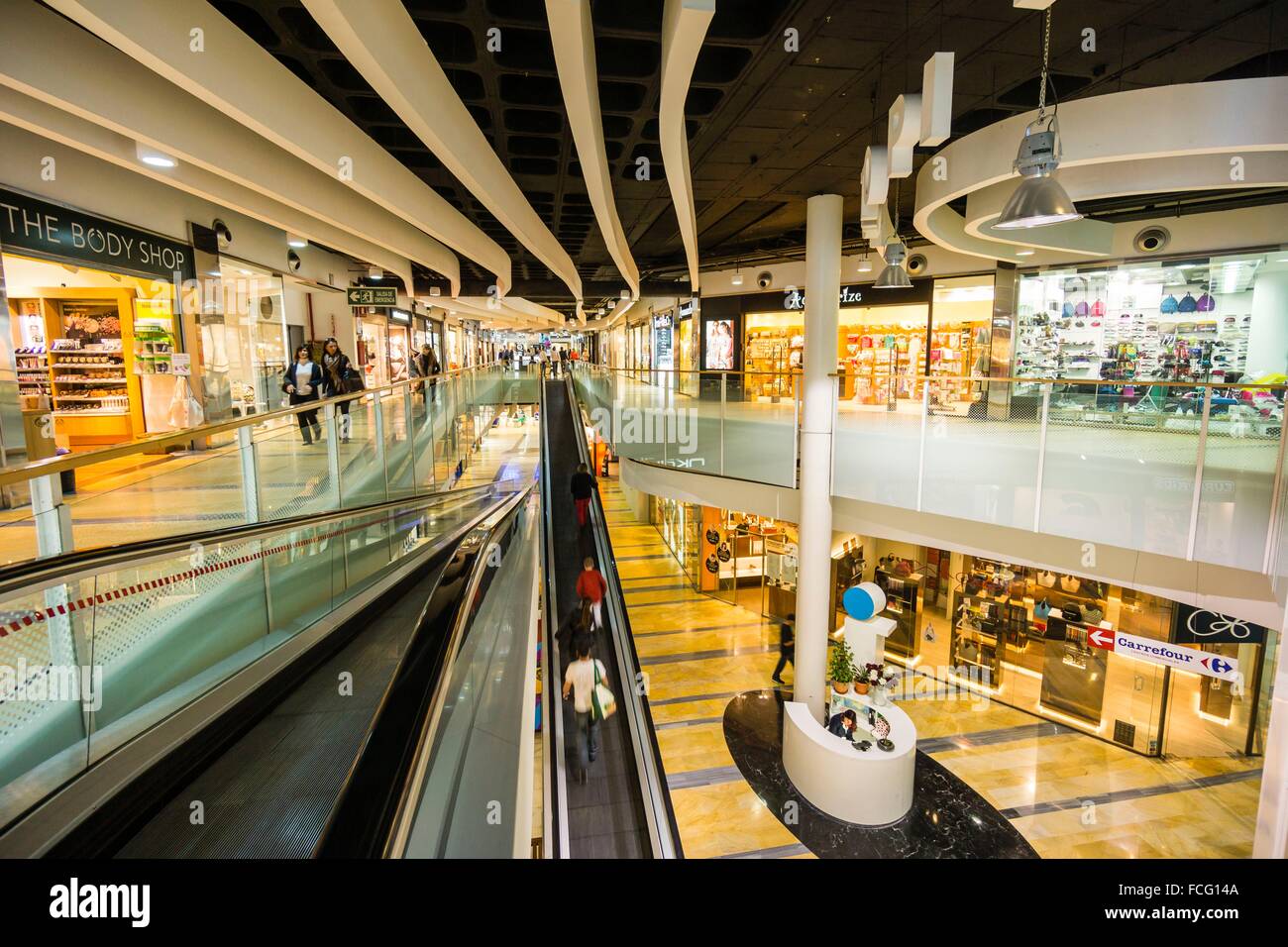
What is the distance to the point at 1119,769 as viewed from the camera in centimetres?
861

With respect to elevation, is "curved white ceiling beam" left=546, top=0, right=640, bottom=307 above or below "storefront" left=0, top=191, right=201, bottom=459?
above

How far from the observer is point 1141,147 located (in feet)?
16.4

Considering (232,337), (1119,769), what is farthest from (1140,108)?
(232,337)

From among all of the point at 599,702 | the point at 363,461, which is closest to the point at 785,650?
the point at 599,702

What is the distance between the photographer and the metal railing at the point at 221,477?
2.49m

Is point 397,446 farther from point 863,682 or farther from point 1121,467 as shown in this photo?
point 1121,467

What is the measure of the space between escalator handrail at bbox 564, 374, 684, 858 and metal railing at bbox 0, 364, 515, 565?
3206 millimetres

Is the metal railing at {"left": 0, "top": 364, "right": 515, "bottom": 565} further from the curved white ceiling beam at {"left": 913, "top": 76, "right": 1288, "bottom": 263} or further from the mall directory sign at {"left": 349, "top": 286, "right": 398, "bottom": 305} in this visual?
the curved white ceiling beam at {"left": 913, "top": 76, "right": 1288, "bottom": 263}

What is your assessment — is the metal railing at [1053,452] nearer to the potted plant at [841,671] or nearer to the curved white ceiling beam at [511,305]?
the potted plant at [841,671]

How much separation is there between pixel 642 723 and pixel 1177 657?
8105 millimetres

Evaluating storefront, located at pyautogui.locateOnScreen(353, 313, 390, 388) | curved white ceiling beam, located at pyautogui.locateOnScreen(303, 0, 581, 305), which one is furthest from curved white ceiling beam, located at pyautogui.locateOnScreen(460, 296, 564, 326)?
curved white ceiling beam, located at pyautogui.locateOnScreen(303, 0, 581, 305)

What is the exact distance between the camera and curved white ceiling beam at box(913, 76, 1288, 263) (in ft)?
15.7

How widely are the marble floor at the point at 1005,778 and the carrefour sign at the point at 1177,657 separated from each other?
3.96 feet

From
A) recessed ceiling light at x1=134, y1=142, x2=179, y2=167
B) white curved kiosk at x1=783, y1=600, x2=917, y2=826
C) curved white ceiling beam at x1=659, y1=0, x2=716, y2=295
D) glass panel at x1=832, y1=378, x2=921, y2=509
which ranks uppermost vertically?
recessed ceiling light at x1=134, y1=142, x2=179, y2=167
